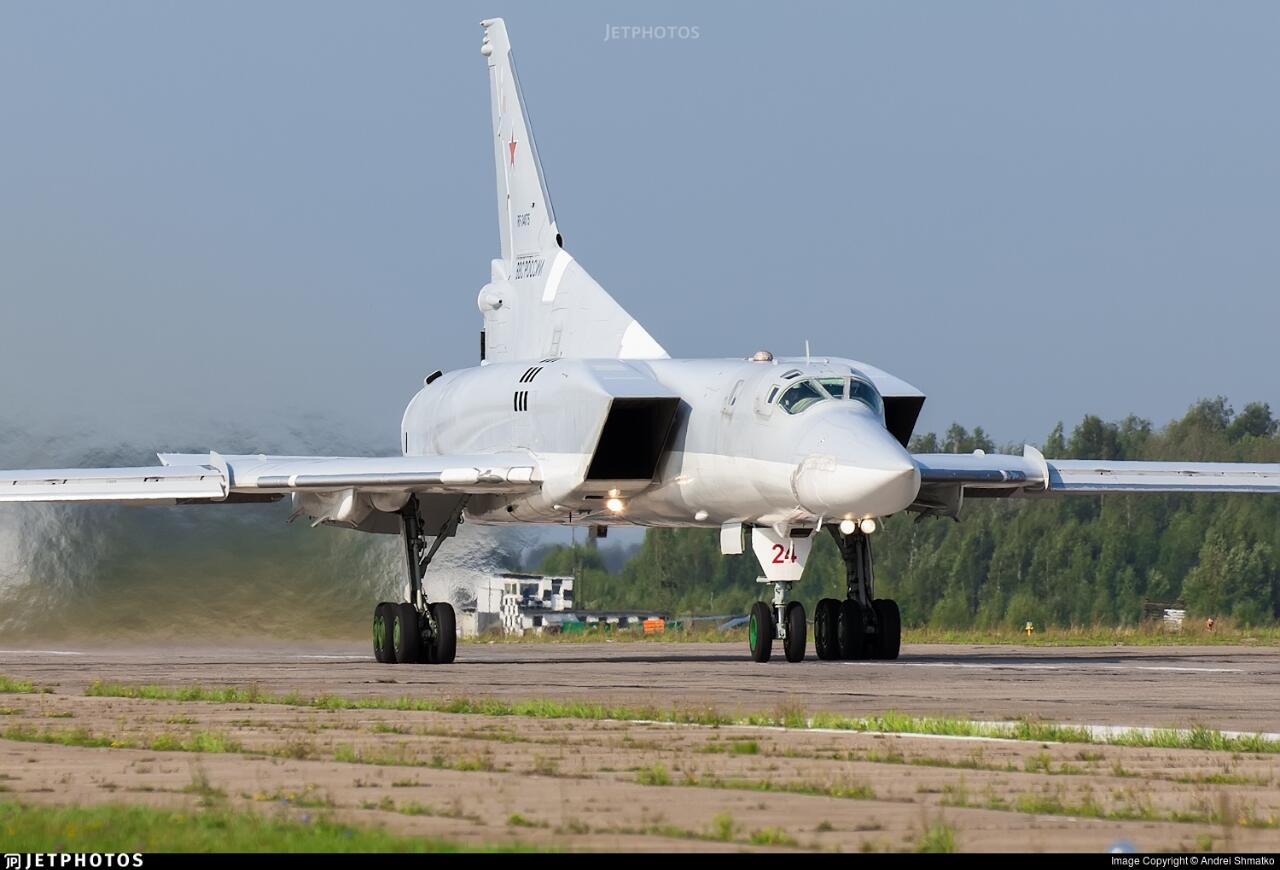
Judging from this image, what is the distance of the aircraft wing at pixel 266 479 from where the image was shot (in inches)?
859

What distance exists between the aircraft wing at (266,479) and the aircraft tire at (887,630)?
12.9 ft

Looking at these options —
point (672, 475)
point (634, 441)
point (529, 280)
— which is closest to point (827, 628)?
point (672, 475)

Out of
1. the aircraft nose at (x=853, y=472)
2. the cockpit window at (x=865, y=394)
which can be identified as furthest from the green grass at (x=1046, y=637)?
the aircraft nose at (x=853, y=472)

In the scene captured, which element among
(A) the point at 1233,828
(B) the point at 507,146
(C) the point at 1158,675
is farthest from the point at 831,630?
(A) the point at 1233,828

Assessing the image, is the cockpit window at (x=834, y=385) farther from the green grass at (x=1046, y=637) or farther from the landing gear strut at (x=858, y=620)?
the green grass at (x=1046, y=637)

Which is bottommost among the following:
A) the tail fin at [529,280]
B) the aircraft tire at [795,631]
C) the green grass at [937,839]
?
the aircraft tire at [795,631]

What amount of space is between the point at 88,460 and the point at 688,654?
8.18 m

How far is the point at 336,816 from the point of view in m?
7.03

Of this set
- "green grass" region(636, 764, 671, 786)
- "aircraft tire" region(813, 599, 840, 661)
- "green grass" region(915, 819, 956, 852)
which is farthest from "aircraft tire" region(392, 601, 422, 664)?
"green grass" region(915, 819, 956, 852)

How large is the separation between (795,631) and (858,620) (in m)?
1.89

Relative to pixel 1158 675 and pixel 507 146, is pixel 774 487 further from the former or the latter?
pixel 507 146

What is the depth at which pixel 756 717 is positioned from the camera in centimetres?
1170
